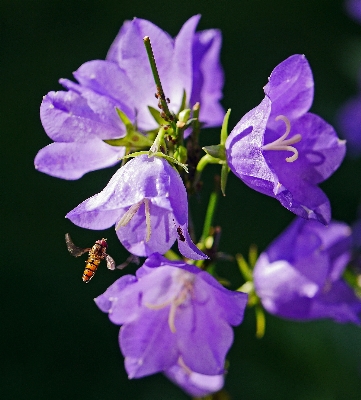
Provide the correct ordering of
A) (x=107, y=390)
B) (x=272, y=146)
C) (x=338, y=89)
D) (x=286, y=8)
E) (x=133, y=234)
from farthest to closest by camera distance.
Answer: 1. (x=286, y=8)
2. (x=338, y=89)
3. (x=107, y=390)
4. (x=272, y=146)
5. (x=133, y=234)

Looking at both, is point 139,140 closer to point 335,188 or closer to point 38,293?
point 38,293

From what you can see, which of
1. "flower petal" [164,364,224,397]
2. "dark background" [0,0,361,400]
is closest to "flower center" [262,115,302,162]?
"flower petal" [164,364,224,397]

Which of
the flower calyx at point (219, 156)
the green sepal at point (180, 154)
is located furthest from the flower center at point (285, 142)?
the green sepal at point (180, 154)

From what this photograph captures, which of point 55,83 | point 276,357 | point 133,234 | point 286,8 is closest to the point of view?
point 133,234

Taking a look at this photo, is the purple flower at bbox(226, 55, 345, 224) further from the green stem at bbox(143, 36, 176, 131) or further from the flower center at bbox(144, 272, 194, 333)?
the flower center at bbox(144, 272, 194, 333)

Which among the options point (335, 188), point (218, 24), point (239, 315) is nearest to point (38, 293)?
point (335, 188)

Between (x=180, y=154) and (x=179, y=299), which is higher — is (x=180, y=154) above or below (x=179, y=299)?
above

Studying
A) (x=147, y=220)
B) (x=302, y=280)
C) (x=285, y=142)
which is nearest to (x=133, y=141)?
(x=147, y=220)

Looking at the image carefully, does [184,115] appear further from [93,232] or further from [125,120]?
[93,232]
